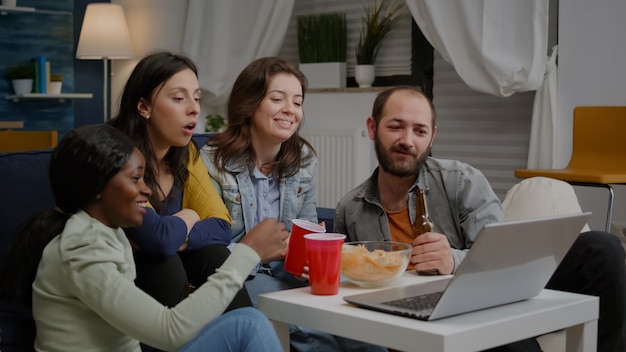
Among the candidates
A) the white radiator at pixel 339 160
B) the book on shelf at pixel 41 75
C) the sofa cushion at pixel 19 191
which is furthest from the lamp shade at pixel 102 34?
the sofa cushion at pixel 19 191

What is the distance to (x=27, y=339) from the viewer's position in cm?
183

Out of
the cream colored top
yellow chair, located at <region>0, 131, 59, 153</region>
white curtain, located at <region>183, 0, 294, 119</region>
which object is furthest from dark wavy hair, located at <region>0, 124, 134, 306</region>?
white curtain, located at <region>183, 0, 294, 119</region>

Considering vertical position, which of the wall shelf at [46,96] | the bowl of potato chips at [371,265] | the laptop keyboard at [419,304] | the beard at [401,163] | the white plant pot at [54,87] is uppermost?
the white plant pot at [54,87]

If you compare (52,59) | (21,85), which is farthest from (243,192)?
(52,59)

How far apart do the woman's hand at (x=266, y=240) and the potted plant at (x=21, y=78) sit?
4.17 m

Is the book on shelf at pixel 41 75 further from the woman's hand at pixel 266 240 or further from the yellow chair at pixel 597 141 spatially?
the woman's hand at pixel 266 240

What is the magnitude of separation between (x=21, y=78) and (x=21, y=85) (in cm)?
5

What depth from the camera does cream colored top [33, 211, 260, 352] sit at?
1.52 meters

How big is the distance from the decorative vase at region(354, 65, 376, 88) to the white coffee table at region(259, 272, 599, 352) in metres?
3.05

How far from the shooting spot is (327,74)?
5.05 m

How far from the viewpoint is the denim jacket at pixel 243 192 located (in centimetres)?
250

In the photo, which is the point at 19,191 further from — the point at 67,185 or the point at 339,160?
the point at 339,160

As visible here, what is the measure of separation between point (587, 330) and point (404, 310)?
48cm

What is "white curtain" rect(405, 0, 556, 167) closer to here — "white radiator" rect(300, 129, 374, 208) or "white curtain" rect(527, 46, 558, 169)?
"white curtain" rect(527, 46, 558, 169)
